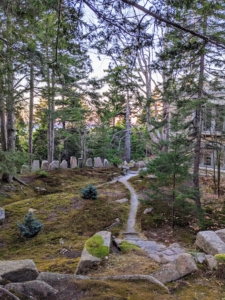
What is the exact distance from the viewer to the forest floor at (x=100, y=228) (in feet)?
7.64

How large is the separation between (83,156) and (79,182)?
456cm

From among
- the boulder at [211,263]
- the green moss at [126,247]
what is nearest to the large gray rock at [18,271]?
the green moss at [126,247]

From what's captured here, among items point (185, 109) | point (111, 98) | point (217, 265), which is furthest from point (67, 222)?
point (185, 109)

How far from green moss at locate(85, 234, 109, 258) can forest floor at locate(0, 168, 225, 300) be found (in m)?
0.16

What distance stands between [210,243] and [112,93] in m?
3.27

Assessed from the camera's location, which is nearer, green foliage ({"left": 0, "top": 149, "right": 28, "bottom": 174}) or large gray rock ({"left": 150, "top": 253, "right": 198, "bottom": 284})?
large gray rock ({"left": 150, "top": 253, "right": 198, "bottom": 284})

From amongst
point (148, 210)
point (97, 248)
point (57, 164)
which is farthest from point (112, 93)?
point (57, 164)

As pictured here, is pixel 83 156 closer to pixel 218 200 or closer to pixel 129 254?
pixel 218 200

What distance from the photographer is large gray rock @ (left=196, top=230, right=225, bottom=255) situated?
365cm

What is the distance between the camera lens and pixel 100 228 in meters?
5.51

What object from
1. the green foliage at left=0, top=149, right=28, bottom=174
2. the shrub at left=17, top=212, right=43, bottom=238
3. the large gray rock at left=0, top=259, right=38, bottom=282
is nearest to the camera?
the large gray rock at left=0, top=259, right=38, bottom=282

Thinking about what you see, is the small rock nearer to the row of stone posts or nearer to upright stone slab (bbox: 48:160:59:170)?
the row of stone posts

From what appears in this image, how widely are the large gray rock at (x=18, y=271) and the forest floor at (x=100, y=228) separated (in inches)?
27.2

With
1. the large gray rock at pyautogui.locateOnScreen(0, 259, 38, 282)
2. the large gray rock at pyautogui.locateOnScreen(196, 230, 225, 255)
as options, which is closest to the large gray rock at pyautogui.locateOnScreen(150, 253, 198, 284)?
the large gray rock at pyautogui.locateOnScreen(196, 230, 225, 255)
